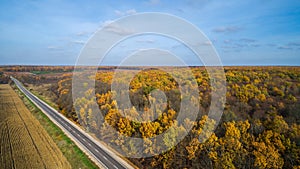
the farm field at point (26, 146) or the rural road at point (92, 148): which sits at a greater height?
the rural road at point (92, 148)

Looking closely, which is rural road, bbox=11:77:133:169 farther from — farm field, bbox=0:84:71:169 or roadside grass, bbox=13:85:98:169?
farm field, bbox=0:84:71:169

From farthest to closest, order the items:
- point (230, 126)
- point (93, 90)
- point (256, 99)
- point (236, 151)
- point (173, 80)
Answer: point (93, 90), point (173, 80), point (256, 99), point (230, 126), point (236, 151)

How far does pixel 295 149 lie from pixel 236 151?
5249mm

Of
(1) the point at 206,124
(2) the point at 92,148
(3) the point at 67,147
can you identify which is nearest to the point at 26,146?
(3) the point at 67,147

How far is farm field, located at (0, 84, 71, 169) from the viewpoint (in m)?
21.9

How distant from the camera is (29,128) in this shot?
33438 mm

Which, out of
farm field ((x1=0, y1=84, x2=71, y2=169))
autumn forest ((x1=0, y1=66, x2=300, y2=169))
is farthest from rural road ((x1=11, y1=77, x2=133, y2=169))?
farm field ((x1=0, y1=84, x2=71, y2=169))

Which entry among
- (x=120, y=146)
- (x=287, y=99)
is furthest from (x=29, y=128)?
(x=287, y=99)

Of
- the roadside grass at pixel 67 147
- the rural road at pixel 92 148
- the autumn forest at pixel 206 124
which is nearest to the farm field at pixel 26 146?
the roadside grass at pixel 67 147

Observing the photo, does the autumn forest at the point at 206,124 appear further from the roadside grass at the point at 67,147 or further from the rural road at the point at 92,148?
the roadside grass at the point at 67,147

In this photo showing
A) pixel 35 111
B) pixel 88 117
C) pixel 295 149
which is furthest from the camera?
pixel 35 111

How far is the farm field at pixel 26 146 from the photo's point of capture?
861 inches

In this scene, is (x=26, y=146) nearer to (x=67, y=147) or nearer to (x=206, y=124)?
(x=67, y=147)

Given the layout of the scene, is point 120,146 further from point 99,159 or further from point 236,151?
point 236,151
